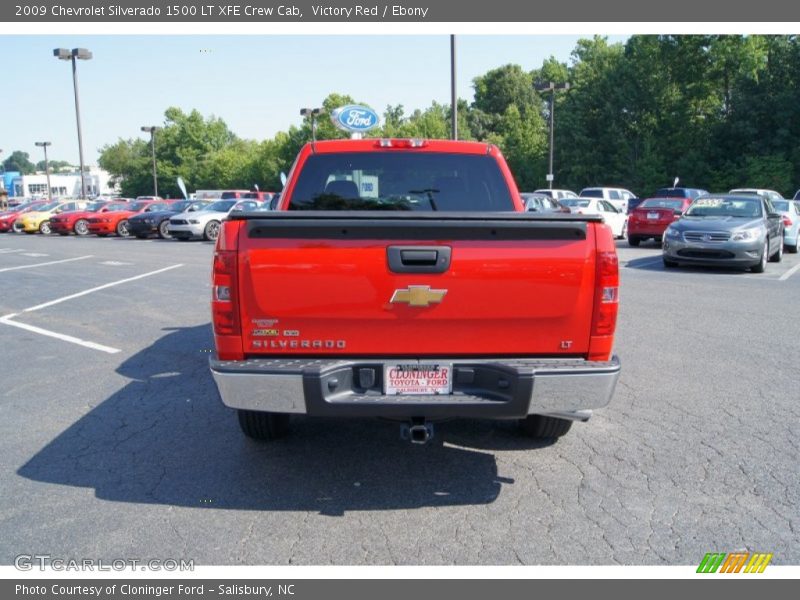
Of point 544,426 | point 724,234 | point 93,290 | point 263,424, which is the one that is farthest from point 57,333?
point 724,234

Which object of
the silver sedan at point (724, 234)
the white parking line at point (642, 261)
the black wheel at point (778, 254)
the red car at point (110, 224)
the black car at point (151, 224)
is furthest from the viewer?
the red car at point (110, 224)

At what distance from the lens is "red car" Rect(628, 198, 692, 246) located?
19320 mm

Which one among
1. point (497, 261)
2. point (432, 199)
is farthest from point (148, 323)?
point (497, 261)

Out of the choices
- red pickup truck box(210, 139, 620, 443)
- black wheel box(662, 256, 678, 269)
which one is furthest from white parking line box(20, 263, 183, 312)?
black wheel box(662, 256, 678, 269)

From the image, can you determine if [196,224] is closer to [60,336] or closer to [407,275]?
[60,336]

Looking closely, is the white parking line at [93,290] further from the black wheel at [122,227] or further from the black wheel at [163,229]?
the black wheel at [122,227]

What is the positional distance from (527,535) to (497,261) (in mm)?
1377

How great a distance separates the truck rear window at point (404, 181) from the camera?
5.11m

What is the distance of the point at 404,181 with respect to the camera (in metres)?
5.20

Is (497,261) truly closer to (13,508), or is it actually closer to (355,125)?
(13,508)

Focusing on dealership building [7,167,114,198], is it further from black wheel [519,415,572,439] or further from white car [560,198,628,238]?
black wheel [519,415,572,439]

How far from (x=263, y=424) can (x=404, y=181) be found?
2.08 m

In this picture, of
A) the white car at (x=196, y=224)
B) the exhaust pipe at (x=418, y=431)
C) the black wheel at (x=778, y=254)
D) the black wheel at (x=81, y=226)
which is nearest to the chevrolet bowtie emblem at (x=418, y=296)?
the exhaust pipe at (x=418, y=431)

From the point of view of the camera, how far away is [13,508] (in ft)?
12.2
